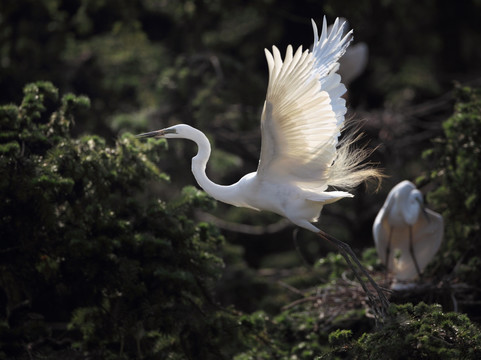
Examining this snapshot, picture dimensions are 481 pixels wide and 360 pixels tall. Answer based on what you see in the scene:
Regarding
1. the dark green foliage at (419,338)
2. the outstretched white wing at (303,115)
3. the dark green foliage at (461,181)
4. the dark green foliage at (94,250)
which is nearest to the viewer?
the dark green foliage at (419,338)

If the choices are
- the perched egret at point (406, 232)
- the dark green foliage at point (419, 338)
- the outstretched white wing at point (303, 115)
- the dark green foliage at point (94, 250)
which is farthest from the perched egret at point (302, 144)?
the perched egret at point (406, 232)

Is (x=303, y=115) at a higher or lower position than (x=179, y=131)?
lower

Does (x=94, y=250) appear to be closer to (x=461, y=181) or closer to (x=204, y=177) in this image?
(x=204, y=177)

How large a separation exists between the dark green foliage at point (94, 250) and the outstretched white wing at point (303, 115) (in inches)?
28.6

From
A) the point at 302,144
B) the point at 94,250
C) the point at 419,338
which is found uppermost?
the point at 302,144

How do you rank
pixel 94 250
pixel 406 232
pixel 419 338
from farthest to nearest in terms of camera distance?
pixel 406 232 < pixel 94 250 < pixel 419 338

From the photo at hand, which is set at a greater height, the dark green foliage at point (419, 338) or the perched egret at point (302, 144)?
the perched egret at point (302, 144)

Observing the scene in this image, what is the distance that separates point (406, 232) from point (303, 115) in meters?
2.10

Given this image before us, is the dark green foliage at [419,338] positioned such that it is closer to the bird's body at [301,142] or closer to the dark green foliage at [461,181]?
the bird's body at [301,142]

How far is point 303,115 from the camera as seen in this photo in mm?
3689

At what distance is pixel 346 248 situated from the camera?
13.9ft

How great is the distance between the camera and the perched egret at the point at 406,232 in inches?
204

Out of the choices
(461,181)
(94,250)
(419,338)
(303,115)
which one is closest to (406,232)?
(461,181)

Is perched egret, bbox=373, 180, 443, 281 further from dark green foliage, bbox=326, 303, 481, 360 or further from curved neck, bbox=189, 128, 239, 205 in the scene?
dark green foliage, bbox=326, 303, 481, 360
